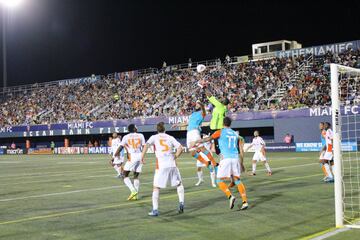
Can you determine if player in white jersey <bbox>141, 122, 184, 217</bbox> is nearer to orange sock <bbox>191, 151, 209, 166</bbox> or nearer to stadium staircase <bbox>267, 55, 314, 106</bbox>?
orange sock <bbox>191, 151, 209, 166</bbox>

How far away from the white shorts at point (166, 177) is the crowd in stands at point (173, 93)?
25.3m

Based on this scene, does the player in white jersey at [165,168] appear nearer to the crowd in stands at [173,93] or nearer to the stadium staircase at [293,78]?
the crowd in stands at [173,93]

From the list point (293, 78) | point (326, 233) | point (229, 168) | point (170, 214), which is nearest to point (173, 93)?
point (293, 78)

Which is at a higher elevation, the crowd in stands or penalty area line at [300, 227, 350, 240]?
the crowd in stands

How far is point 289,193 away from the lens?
515 inches

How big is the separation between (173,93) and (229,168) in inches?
1656

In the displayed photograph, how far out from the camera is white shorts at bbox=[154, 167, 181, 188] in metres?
10.2

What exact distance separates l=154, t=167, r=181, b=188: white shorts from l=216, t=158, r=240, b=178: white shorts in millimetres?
1036

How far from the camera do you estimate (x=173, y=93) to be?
52.5m

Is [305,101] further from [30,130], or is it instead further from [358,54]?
[30,130]

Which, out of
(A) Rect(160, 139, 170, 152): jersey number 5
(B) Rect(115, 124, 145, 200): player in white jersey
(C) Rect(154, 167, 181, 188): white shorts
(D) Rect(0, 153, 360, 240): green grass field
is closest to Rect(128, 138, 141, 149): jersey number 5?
(B) Rect(115, 124, 145, 200): player in white jersey

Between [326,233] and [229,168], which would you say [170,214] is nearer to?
[229,168]

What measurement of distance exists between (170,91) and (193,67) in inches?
189

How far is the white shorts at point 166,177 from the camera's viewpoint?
1022 centimetres
